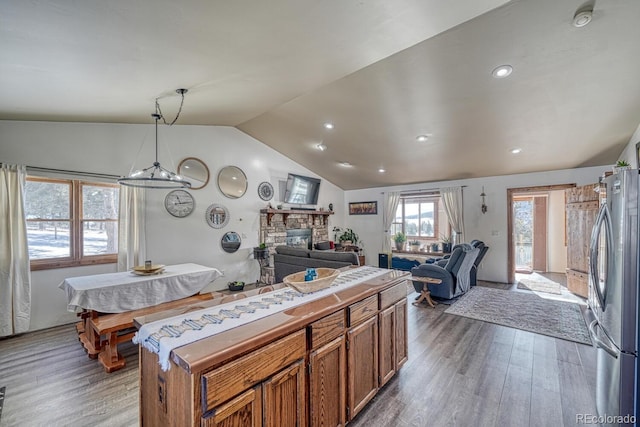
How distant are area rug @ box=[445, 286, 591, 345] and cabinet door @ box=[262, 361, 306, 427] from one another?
336 cm

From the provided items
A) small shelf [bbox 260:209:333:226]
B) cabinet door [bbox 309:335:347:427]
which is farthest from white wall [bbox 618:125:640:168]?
small shelf [bbox 260:209:333:226]

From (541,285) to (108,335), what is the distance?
736cm

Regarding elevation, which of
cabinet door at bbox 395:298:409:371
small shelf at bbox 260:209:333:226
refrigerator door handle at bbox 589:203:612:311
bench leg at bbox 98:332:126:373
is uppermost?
small shelf at bbox 260:209:333:226

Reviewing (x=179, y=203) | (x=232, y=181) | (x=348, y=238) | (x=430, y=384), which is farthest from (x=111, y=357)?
(x=348, y=238)

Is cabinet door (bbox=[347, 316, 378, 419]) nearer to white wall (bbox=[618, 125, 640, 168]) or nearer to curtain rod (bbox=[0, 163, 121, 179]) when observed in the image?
curtain rod (bbox=[0, 163, 121, 179])

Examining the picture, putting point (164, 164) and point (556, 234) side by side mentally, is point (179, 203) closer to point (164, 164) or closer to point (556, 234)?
point (164, 164)

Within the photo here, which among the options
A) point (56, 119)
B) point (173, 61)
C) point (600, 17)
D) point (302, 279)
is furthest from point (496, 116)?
point (56, 119)

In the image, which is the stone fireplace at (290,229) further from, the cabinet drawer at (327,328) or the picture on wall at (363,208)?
the cabinet drawer at (327,328)

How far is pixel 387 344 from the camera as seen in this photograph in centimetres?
212

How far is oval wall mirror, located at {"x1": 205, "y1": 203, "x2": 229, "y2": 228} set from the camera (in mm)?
5078

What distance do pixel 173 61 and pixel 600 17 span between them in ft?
11.6

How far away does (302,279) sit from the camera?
2010mm

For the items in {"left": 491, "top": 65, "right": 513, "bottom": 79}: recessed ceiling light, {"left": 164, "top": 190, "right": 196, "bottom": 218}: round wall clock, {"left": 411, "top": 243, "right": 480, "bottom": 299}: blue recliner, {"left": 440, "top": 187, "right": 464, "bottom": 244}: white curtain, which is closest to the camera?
{"left": 491, "top": 65, "right": 513, "bottom": 79}: recessed ceiling light

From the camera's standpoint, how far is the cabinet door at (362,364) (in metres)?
1.70
